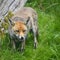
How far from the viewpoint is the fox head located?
729cm

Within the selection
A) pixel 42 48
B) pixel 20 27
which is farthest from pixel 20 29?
pixel 42 48

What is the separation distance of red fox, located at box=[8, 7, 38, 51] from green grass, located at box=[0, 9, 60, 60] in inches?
7.6

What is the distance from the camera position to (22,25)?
7504mm

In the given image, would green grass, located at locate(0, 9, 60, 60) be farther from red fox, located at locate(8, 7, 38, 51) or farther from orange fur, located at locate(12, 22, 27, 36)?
orange fur, located at locate(12, 22, 27, 36)

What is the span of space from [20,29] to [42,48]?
0.69 meters

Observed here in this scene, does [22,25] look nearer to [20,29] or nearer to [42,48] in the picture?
[20,29]

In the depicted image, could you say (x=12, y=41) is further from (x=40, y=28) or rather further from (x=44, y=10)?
(x=44, y=10)

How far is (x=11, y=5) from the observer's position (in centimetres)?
848

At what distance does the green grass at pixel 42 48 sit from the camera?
23.5 ft

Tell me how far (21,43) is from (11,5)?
3.99 ft

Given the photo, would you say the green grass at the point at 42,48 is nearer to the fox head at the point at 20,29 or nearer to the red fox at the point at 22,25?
the red fox at the point at 22,25

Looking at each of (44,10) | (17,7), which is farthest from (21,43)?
(44,10)

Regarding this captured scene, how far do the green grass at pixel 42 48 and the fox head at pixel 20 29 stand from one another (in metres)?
0.39

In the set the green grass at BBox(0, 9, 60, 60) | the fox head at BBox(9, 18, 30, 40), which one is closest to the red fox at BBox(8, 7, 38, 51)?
the fox head at BBox(9, 18, 30, 40)
